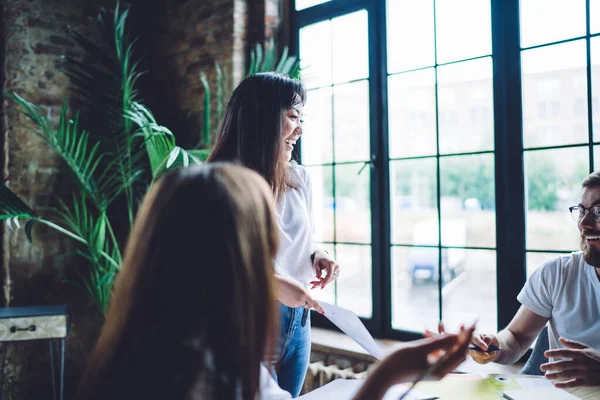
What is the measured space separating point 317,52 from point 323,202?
3.23 feet

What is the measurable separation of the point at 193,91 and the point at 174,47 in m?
0.44

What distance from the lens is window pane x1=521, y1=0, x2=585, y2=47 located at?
224cm

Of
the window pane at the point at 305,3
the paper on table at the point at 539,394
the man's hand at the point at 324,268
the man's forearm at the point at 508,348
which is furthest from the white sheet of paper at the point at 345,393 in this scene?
the window pane at the point at 305,3

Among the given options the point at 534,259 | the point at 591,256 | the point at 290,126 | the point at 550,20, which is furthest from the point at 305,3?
the point at 591,256

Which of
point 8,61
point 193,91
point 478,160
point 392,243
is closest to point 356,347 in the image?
point 392,243

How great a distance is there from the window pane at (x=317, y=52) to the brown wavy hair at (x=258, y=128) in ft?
5.08

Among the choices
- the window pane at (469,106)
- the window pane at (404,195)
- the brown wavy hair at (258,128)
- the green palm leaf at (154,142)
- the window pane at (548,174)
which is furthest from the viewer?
the window pane at (404,195)

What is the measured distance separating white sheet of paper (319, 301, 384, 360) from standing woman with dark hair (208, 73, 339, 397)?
0.34 m

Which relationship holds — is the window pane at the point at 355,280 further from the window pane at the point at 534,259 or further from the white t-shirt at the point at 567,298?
the white t-shirt at the point at 567,298

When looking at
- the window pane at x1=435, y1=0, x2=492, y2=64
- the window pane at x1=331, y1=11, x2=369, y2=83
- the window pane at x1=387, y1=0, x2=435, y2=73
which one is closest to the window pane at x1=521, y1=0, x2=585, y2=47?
the window pane at x1=435, y1=0, x2=492, y2=64

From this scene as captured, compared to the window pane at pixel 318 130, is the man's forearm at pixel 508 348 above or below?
below

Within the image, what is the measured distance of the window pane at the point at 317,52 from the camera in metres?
3.17

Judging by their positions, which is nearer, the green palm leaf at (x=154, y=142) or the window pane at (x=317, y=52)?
the green palm leaf at (x=154, y=142)

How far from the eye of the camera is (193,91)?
354 centimetres
